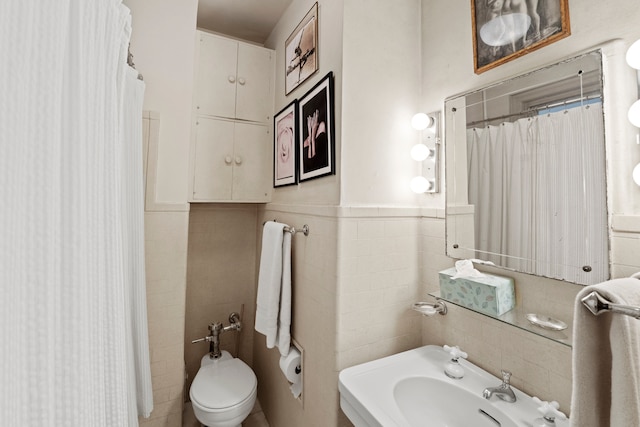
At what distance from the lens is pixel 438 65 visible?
1.31 metres

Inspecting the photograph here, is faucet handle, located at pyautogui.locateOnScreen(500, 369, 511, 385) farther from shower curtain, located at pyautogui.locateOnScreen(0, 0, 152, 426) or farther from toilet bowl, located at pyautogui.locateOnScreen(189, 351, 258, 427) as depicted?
toilet bowl, located at pyautogui.locateOnScreen(189, 351, 258, 427)

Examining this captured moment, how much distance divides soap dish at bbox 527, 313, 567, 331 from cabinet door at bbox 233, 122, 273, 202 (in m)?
1.58

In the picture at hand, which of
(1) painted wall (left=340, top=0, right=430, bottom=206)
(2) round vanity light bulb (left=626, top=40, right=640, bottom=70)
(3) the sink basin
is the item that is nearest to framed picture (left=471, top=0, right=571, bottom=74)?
(2) round vanity light bulb (left=626, top=40, right=640, bottom=70)

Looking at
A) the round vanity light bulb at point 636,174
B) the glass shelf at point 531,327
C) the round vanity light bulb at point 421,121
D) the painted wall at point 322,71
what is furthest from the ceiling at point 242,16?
the glass shelf at point 531,327

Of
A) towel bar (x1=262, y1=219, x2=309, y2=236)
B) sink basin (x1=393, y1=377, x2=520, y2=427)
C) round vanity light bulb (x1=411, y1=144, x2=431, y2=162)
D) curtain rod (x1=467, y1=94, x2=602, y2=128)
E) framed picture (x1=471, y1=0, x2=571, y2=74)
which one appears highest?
framed picture (x1=471, y1=0, x2=571, y2=74)

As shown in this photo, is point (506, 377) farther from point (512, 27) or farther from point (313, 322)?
point (512, 27)

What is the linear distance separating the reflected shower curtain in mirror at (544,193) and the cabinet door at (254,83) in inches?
55.1

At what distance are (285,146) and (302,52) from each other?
0.53 m

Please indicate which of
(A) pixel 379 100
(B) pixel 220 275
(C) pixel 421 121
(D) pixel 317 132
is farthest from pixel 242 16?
(B) pixel 220 275

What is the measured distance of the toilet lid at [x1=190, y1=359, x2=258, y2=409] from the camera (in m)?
1.48

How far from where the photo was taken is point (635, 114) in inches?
28.6

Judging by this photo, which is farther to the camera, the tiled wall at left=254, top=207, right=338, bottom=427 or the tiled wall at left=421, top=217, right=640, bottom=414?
the tiled wall at left=254, top=207, right=338, bottom=427

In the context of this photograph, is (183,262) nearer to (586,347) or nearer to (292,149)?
(292,149)

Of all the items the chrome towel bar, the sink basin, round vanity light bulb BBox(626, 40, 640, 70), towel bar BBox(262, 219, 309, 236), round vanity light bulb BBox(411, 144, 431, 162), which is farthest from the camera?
towel bar BBox(262, 219, 309, 236)
